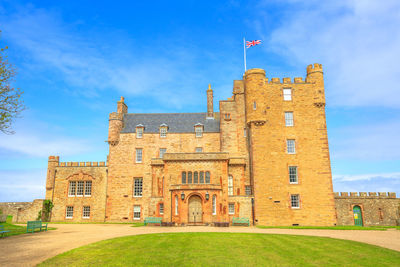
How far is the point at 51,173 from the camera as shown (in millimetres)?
43250

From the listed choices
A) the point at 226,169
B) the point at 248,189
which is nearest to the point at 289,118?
the point at 248,189

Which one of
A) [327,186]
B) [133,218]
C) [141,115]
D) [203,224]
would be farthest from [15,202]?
[327,186]

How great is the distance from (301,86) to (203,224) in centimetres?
2148

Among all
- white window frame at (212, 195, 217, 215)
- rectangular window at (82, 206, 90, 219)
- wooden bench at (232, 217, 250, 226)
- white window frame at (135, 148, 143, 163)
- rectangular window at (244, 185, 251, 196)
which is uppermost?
white window frame at (135, 148, 143, 163)

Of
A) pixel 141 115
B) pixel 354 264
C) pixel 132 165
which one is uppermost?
pixel 141 115

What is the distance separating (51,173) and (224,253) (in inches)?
1452

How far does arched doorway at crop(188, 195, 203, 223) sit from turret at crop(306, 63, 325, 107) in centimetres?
1949

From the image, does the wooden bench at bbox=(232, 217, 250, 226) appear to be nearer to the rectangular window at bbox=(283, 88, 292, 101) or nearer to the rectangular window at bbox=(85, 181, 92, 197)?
the rectangular window at bbox=(283, 88, 292, 101)

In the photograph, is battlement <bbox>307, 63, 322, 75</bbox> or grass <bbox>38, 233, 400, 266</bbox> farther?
battlement <bbox>307, 63, 322, 75</bbox>

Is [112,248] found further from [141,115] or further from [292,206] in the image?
[141,115]

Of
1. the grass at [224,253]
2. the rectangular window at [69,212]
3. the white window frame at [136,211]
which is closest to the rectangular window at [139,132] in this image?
the white window frame at [136,211]

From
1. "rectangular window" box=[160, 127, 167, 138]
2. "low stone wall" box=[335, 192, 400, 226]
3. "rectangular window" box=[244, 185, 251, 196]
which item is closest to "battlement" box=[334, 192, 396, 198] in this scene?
"low stone wall" box=[335, 192, 400, 226]

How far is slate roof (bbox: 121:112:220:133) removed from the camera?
4397 cm

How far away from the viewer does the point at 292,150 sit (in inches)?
1442
